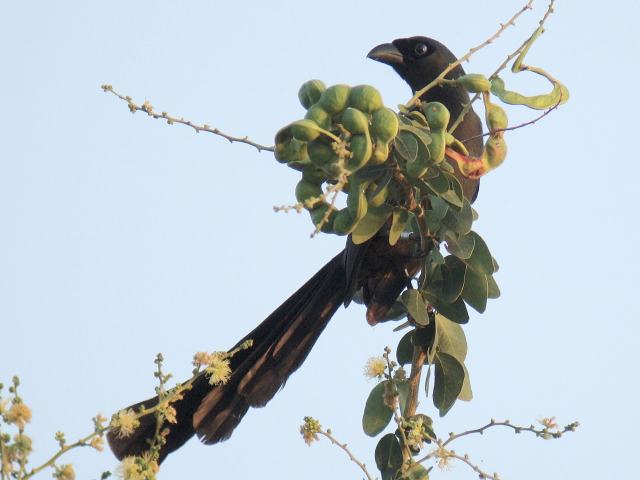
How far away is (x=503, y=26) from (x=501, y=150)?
321 millimetres

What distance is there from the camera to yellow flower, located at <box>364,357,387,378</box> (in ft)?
8.99

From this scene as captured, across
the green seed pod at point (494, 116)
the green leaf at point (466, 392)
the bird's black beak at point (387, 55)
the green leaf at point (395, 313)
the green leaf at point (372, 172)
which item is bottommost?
the green leaf at point (372, 172)

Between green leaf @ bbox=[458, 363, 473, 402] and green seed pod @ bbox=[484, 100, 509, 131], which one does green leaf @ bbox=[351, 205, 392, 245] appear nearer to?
green seed pod @ bbox=[484, 100, 509, 131]

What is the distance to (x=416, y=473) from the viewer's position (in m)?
2.46

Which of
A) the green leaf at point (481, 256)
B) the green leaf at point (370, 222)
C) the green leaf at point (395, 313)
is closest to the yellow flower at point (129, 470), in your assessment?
the green leaf at point (370, 222)

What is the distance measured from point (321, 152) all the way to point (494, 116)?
57cm

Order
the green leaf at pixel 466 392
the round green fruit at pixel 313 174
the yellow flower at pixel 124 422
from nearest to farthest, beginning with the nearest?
1. the yellow flower at pixel 124 422
2. the round green fruit at pixel 313 174
3. the green leaf at pixel 466 392

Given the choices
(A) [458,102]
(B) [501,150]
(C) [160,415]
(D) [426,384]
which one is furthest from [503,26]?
(A) [458,102]

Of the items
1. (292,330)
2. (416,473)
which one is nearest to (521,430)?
(416,473)

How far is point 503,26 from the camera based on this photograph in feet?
8.98

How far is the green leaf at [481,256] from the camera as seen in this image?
2795 millimetres

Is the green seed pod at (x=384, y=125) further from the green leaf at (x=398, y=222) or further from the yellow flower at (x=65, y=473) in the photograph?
the yellow flower at (x=65, y=473)

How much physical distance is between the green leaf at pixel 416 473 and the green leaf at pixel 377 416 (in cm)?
35

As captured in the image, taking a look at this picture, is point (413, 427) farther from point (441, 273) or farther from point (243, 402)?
point (243, 402)
